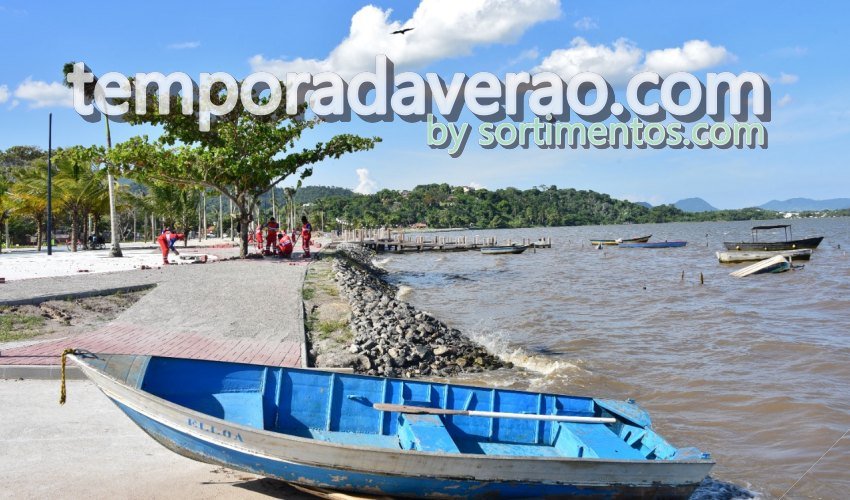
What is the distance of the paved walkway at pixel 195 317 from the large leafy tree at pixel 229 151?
5.02 metres

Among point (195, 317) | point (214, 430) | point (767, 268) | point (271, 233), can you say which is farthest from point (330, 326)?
point (767, 268)

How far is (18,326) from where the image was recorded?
11.7 meters

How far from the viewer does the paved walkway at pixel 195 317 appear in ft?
33.6

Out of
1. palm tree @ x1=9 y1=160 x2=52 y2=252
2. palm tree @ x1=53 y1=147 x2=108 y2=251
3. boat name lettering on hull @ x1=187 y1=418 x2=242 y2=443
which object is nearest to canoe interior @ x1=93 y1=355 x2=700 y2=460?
boat name lettering on hull @ x1=187 y1=418 x2=242 y2=443

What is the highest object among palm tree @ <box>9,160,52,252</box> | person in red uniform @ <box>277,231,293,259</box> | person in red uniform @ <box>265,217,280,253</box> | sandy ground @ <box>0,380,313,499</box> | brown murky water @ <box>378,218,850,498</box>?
palm tree @ <box>9,160,52,252</box>

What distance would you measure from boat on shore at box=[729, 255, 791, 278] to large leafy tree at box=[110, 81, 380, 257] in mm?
21638

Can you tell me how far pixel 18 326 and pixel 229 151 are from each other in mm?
12515

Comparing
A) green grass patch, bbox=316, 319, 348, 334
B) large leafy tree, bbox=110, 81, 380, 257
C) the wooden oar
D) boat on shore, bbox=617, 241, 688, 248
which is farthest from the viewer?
boat on shore, bbox=617, 241, 688, 248

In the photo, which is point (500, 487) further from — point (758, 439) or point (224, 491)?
point (758, 439)

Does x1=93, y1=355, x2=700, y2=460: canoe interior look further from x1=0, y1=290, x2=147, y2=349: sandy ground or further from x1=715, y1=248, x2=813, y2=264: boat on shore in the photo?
x1=715, y1=248, x2=813, y2=264: boat on shore

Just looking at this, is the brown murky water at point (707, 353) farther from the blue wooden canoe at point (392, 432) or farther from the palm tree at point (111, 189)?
the palm tree at point (111, 189)

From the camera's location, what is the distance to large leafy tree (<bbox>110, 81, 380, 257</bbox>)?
76.0 ft

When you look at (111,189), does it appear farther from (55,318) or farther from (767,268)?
(767,268)

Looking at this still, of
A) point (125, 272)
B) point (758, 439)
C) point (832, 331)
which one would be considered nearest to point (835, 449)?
point (758, 439)
